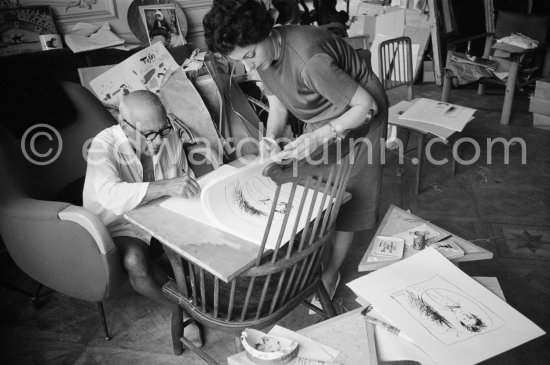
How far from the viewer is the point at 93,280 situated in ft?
5.78

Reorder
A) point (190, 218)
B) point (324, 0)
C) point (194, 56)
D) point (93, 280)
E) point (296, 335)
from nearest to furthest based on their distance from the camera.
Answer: point (296, 335) → point (190, 218) → point (93, 280) → point (194, 56) → point (324, 0)

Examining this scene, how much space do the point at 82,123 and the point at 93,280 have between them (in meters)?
0.81

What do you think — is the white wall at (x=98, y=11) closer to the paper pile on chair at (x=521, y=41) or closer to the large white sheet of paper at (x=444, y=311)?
the large white sheet of paper at (x=444, y=311)

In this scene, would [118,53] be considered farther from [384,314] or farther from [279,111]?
[384,314]

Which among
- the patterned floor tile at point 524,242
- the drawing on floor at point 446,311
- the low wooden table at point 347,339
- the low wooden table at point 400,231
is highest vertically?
the drawing on floor at point 446,311

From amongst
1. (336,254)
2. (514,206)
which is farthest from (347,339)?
(514,206)

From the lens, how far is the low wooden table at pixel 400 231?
158cm

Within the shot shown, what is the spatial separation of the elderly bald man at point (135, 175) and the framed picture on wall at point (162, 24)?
4.21 feet

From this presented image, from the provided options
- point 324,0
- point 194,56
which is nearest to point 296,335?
point 194,56

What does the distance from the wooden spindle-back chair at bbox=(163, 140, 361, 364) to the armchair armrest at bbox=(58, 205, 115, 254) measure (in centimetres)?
31

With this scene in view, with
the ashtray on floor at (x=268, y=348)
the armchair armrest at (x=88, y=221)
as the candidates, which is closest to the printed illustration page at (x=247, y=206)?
the ashtray on floor at (x=268, y=348)

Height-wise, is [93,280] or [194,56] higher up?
[194,56]

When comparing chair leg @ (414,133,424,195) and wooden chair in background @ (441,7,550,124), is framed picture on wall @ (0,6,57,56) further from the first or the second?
wooden chair in background @ (441,7,550,124)

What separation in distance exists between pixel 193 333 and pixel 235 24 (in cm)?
137
